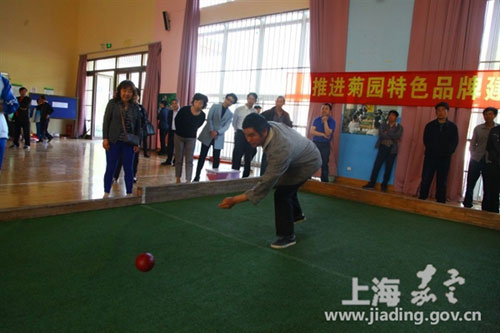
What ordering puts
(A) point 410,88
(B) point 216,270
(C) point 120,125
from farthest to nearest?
(A) point 410,88, (C) point 120,125, (B) point 216,270

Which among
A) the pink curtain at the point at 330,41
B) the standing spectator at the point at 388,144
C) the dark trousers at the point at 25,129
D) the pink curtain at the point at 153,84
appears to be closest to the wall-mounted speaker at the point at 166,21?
the pink curtain at the point at 153,84

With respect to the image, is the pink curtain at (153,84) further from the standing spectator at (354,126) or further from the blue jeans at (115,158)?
the blue jeans at (115,158)

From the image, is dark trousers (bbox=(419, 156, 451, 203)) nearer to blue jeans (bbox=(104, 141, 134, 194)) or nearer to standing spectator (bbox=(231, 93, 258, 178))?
standing spectator (bbox=(231, 93, 258, 178))

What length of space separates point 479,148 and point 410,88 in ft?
4.98

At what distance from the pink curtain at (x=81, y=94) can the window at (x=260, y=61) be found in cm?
587

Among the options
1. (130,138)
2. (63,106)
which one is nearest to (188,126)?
(130,138)

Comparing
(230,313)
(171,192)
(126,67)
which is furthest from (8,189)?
(126,67)

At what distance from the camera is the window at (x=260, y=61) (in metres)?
7.47

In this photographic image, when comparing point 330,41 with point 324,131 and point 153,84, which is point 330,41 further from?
point 153,84

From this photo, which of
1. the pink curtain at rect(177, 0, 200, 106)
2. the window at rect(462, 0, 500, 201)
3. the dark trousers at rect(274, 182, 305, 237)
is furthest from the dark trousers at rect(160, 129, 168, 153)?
the dark trousers at rect(274, 182, 305, 237)

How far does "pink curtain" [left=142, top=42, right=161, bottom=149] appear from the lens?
10383 millimetres

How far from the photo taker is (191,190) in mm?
4055

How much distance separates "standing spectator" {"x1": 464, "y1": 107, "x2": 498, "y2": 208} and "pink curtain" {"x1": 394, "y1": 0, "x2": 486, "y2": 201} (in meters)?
0.57

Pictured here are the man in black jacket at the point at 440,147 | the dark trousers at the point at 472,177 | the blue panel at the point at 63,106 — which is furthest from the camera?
the blue panel at the point at 63,106
